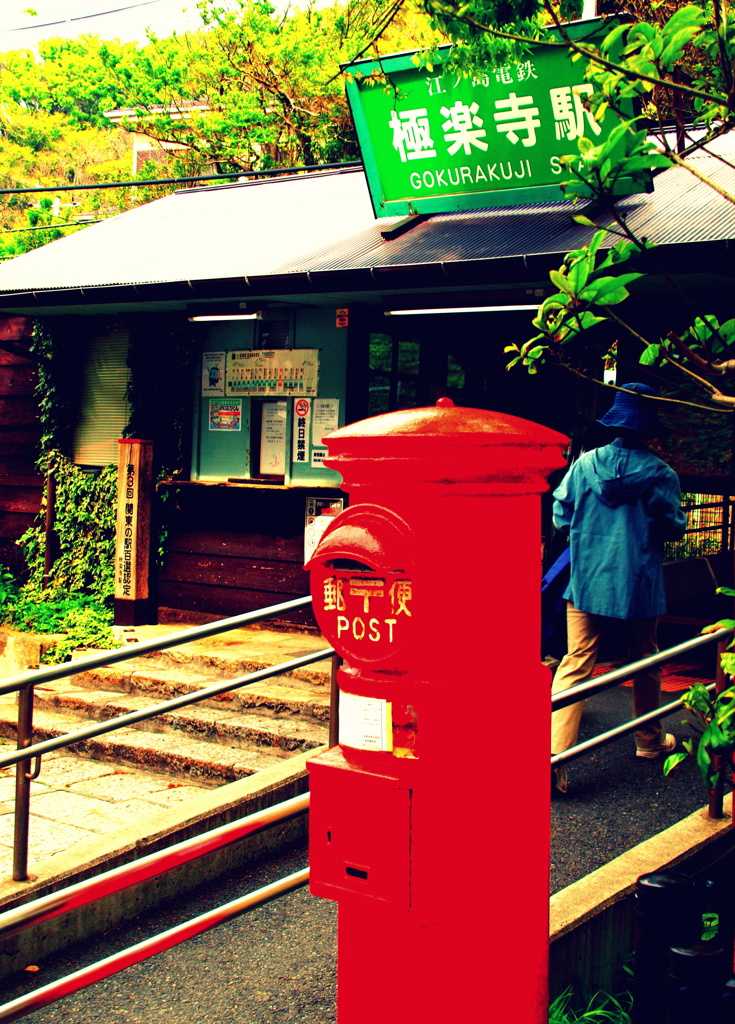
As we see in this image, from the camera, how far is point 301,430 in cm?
855

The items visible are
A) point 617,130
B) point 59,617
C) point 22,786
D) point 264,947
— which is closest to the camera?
point 617,130

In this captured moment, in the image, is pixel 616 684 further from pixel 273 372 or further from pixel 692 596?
pixel 273 372

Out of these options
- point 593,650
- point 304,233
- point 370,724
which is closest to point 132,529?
point 304,233

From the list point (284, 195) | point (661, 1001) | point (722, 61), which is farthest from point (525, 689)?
point (284, 195)

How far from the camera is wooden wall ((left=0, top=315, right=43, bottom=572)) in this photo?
33.1 ft

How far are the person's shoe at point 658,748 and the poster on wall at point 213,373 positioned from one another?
5268mm

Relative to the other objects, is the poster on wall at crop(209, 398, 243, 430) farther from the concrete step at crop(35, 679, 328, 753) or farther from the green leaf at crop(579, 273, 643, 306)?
the green leaf at crop(579, 273, 643, 306)

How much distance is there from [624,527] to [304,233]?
485 cm

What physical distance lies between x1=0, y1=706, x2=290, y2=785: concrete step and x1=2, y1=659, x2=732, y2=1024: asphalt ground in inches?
34.1

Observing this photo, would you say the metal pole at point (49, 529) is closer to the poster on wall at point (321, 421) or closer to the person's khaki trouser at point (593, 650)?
the poster on wall at point (321, 421)

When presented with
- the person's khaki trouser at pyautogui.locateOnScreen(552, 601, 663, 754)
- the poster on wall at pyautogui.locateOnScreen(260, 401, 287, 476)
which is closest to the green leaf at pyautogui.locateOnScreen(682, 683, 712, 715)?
the person's khaki trouser at pyautogui.locateOnScreen(552, 601, 663, 754)

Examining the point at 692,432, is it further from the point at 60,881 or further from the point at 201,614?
the point at 60,881

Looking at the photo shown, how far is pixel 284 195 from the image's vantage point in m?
10.1

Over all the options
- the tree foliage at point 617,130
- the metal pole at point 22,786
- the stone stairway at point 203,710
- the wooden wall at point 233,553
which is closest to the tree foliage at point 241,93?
the wooden wall at point 233,553
